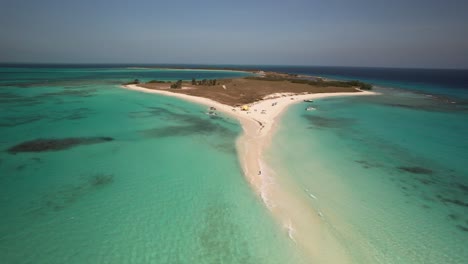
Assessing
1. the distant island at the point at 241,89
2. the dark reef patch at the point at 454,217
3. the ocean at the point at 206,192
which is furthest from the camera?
the distant island at the point at 241,89

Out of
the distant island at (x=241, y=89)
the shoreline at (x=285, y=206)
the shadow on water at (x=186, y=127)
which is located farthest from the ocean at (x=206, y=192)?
the distant island at (x=241, y=89)

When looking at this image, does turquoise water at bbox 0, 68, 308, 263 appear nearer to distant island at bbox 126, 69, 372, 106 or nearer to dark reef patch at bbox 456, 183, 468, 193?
dark reef patch at bbox 456, 183, 468, 193

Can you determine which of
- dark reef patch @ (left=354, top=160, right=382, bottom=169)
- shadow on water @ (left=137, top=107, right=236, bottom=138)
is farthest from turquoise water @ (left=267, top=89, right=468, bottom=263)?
shadow on water @ (left=137, top=107, right=236, bottom=138)

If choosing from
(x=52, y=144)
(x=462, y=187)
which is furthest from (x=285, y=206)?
(x=52, y=144)

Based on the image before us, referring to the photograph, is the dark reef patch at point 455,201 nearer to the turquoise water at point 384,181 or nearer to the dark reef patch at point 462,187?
the turquoise water at point 384,181

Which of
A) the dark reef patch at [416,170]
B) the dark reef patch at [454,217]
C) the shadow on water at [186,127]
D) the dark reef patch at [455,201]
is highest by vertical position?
the shadow on water at [186,127]

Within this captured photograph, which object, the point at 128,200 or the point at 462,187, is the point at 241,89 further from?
the point at 128,200

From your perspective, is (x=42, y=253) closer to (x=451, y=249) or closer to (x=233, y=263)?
(x=233, y=263)
